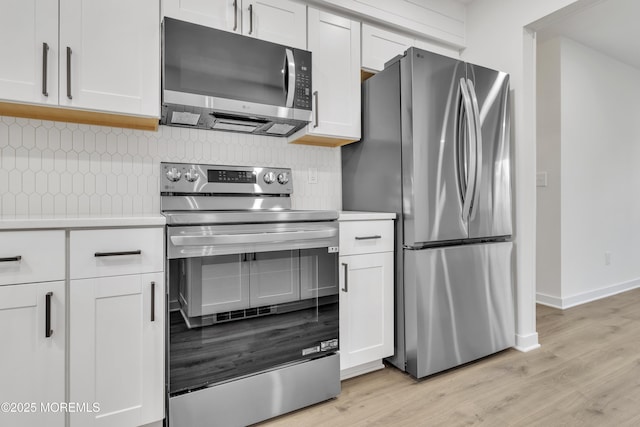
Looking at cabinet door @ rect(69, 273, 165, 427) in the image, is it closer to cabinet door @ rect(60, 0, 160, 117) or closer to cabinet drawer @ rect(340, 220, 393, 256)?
cabinet door @ rect(60, 0, 160, 117)

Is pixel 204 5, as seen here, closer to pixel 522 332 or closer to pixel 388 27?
pixel 388 27

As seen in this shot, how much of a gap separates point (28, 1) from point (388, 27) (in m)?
2.05

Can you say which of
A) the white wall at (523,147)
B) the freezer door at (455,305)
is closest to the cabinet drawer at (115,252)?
the freezer door at (455,305)

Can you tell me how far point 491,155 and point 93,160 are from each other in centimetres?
233

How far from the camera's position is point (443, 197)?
6.60ft

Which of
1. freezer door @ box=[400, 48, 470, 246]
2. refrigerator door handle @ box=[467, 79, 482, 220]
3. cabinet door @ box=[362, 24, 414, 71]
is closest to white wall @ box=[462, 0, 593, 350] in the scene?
refrigerator door handle @ box=[467, 79, 482, 220]

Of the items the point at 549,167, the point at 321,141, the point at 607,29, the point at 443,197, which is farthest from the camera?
the point at 549,167

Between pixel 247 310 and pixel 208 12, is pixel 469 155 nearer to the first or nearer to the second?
pixel 247 310

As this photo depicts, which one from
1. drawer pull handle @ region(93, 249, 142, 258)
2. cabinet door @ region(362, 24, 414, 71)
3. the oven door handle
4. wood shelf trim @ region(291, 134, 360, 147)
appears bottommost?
drawer pull handle @ region(93, 249, 142, 258)

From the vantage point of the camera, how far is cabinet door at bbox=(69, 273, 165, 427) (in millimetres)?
1291

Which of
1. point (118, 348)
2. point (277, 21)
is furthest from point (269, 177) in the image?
point (118, 348)

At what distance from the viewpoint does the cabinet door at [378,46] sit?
233 cm

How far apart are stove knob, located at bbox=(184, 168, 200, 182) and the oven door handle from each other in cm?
64

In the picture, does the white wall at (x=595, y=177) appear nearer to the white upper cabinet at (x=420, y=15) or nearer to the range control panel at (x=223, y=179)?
the white upper cabinet at (x=420, y=15)
